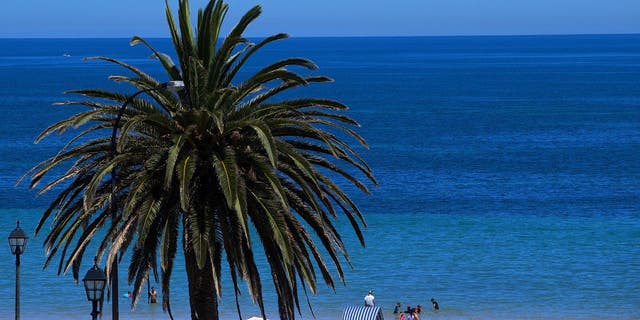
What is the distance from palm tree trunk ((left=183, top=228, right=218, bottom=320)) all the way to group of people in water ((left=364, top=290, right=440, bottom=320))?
2034 centimetres

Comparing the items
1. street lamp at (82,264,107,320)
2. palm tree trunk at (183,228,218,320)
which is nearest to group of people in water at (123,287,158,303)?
palm tree trunk at (183,228,218,320)

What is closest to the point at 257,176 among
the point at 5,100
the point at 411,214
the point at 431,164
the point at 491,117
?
the point at 411,214

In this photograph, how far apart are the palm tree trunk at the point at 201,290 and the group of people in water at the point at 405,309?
20335mm

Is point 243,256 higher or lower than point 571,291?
higher

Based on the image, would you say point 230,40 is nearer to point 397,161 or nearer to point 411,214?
point 411,214

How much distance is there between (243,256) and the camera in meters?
21.1

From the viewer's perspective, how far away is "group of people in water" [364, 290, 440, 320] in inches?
1673

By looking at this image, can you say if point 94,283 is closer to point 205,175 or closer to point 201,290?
point 201,290

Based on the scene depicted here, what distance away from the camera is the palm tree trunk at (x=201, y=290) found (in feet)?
70.8

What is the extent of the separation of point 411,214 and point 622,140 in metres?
45.0

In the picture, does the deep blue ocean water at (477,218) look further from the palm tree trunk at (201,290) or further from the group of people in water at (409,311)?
the palm tree trunk at (201,290)

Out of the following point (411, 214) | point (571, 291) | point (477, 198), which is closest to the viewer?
point (571, 291)

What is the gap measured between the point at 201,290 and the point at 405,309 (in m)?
26.2

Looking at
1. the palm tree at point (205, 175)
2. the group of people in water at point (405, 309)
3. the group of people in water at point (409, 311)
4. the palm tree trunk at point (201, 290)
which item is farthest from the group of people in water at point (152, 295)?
the palm tree at point (205, 175)
